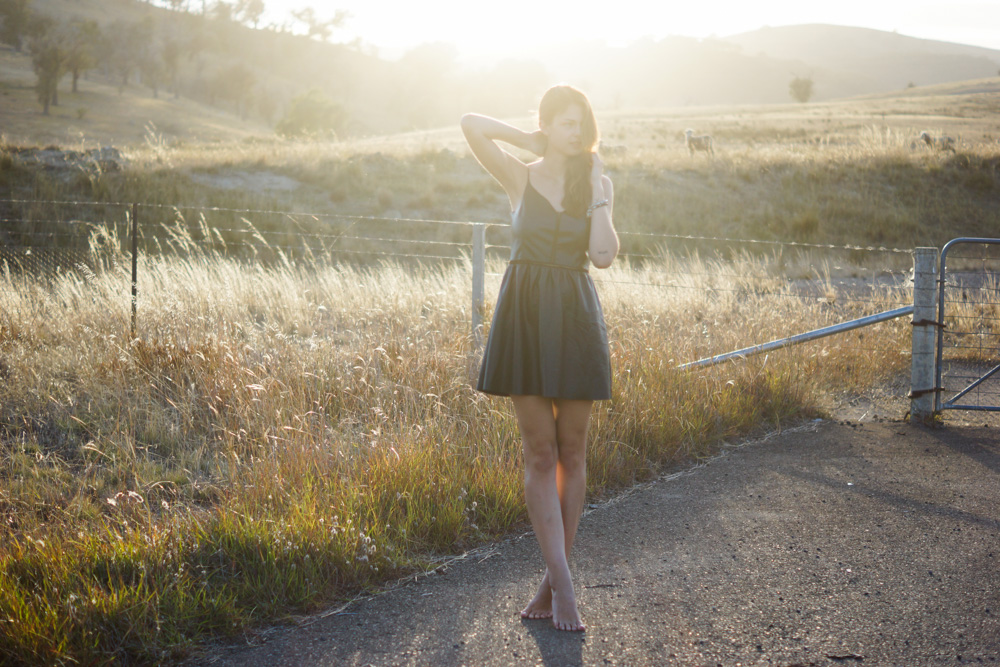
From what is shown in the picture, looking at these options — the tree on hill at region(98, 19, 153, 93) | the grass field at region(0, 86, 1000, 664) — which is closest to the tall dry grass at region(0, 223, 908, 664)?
the grass field at region(0, 86, 1000, 664)

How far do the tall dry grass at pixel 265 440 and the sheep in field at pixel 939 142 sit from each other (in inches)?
867

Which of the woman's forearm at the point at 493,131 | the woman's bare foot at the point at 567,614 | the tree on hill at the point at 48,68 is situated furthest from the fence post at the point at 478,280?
the tree on hill at the point at 48,68

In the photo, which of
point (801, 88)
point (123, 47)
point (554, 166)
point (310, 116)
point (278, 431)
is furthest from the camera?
point (801, 88)

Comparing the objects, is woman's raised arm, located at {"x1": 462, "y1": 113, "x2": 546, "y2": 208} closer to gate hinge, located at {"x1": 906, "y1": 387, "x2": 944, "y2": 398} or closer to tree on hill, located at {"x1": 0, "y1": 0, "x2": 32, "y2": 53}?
gate hinge, located at {"x1": 906, "y1": 387, "x2": 944, "y2": 398}

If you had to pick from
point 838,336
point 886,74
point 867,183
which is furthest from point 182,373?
point 886,74

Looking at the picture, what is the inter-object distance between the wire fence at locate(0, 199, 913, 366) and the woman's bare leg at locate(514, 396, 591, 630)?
257 inches

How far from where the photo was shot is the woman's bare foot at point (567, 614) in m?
2.98

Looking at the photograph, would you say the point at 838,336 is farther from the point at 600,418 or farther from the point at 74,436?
the point at 74,436

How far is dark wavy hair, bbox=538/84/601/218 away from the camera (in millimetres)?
3010

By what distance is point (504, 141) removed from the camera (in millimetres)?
3068

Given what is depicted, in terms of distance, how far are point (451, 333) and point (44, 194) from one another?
14.8 m

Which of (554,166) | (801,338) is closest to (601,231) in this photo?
(554,166)

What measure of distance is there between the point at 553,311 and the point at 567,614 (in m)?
1.27

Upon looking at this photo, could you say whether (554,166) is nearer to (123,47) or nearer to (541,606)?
(541,606)
